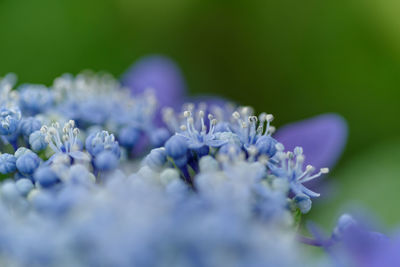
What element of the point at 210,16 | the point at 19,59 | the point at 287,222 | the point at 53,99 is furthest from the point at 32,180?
the point at 210,16

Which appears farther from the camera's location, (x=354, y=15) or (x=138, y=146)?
(x=354, y=15)

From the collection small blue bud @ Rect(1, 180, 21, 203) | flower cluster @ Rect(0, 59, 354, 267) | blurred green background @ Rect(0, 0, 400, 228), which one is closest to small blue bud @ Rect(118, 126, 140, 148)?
flower cluster @ Rect(0, 59, 354, 267)

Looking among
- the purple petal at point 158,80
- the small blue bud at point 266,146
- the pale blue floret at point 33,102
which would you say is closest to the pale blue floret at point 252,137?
the small blue bud at point 266,146

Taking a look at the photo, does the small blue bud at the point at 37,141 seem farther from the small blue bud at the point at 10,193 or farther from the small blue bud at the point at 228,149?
the small blue bud at the point at 228,149

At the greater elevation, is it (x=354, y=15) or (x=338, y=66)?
(x=354, y=15)

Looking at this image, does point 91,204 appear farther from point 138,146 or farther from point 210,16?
point 210,16

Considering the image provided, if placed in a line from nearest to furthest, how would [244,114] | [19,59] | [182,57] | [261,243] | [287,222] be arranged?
[261,243]
[287,222]
[244,114]
[19,59]
[182,57]

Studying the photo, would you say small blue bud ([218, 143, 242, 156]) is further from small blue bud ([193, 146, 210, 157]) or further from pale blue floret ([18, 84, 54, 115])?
pale blue floret ([18, 84, 54, 115])

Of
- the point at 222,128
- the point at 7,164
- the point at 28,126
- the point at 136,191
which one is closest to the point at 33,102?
the point at 28,126
